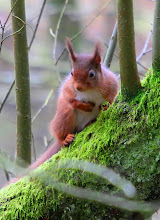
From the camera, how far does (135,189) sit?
1.47 m

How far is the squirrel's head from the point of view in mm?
2130

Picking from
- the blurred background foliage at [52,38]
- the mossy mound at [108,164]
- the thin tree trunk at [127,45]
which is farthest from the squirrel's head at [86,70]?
the blurred background foliage at [52,38]

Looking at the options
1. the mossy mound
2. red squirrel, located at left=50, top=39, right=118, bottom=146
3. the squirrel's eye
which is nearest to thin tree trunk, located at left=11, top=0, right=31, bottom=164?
red squirrel, located at left=50, top=39, right=118, bottom=146

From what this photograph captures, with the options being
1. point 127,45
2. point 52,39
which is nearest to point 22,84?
point 127,45

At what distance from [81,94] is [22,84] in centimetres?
49

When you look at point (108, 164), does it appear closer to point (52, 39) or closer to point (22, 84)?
point (22, 84)

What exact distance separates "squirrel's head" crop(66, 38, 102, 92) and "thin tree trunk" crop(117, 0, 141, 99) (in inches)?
22.8

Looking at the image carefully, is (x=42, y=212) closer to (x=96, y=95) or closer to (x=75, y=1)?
(x=96, y=95)

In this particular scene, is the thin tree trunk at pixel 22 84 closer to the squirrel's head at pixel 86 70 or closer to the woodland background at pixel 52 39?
the squirrel's head at pixel 86 70

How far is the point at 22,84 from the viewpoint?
2.53 meters

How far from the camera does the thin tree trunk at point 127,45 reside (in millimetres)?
1474

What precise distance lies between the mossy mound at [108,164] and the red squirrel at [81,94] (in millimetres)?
420

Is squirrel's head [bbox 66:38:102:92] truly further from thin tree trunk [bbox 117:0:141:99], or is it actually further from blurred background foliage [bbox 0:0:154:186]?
blurred background foliage [bbox 0:0:154:186]

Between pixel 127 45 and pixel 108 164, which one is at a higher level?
pixel 127 45
